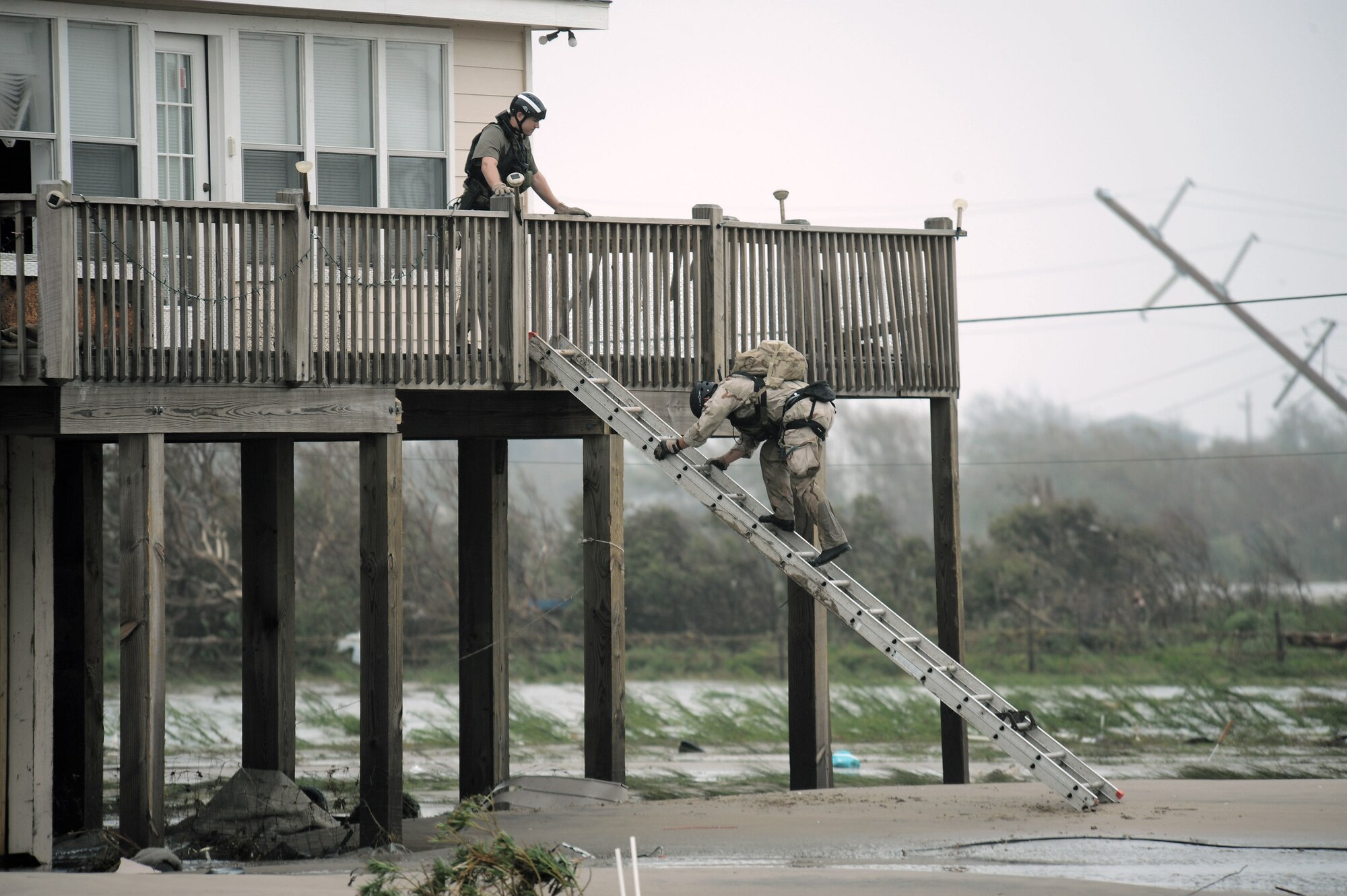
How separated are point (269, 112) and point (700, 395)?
471 centimetres

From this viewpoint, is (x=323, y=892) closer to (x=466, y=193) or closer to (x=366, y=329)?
(x=366, y=329)

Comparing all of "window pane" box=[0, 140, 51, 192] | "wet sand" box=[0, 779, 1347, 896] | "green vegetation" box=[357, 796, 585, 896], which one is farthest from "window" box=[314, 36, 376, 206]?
"green vegetation" box=[357, 796, 585, 896]

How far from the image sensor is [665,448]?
12.1 m

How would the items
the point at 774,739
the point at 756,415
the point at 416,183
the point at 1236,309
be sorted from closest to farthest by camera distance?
the point at 756,415 < the point at 416,183 < the point at 774,739 < the point at 1236,309

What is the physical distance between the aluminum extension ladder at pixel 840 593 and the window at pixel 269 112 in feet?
10.1

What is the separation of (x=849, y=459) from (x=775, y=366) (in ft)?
213

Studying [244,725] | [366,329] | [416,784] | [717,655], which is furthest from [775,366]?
[717,655]

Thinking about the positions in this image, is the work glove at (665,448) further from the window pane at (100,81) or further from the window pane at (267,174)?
the window pane at (100,81)

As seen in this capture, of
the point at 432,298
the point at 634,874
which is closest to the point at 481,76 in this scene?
the point at 432,298

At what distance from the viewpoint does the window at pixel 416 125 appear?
14.7 metres

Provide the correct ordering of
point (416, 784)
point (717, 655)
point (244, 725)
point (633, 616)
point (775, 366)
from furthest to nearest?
point (633, 616)
point (717, 655)
point (416, 784)
point (244, 725)
point (775, 366)

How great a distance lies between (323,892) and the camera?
9070 millimetres

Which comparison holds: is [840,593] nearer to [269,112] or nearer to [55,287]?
[55,287]

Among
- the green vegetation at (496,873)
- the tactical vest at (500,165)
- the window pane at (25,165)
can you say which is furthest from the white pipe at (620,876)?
the window pane at (25,165)
